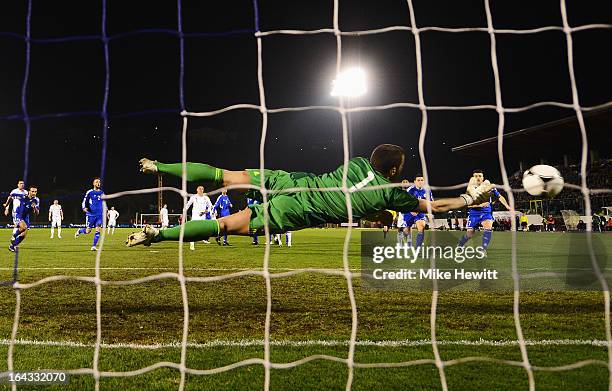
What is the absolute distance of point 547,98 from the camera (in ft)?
108

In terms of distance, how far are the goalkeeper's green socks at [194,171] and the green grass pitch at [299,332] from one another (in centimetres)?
122

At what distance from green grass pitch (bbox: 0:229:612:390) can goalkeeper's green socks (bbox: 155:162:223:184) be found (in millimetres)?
1221

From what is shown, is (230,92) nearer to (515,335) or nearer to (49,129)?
(49,129)

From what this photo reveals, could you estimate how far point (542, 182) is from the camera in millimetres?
4074

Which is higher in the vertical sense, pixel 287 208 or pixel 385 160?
pixel 385 160

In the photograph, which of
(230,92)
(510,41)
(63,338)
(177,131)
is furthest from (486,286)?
(177,131)

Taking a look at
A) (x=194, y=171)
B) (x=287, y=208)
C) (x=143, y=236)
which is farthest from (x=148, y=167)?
(x=287, y=208)

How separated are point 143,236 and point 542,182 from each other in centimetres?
307

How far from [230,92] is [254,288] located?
40.1m

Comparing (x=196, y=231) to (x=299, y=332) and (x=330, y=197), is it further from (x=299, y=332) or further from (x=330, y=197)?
(x=299, y=332)

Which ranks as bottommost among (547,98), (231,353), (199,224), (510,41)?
(231,353)

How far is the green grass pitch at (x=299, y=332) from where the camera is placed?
3.05 m

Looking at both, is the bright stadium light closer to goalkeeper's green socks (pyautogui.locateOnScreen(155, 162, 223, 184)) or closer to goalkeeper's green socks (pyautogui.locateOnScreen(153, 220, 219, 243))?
goalkeeper's green socks (pyautogui.locateOnScreen(155, 162, 223, 184))

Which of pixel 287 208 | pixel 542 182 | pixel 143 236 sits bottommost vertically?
pixel 143 236
